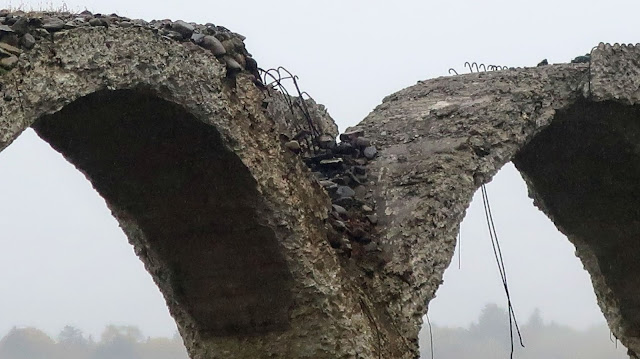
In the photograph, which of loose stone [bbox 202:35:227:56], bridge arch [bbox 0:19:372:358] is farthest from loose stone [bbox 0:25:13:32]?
loose stone [bbox 202:35:227:56]

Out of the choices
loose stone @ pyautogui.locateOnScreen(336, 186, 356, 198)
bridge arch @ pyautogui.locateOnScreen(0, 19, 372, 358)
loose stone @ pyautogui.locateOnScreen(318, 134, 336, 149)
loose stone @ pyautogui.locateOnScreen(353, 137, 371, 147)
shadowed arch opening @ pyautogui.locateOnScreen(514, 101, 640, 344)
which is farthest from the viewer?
shadowed arch opening @ pyautogui.locateOnScreen(514, 101, 640, 344)

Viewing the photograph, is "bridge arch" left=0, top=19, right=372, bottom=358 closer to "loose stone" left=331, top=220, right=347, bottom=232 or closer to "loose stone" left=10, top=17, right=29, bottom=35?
"loose stone" left=331, top=220, right=347, bottom=232

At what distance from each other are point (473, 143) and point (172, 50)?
83.1 inches

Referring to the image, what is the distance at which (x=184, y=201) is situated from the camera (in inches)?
224

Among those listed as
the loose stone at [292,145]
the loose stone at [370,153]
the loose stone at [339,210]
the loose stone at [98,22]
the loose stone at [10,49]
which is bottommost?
the loose stone at [10,49]

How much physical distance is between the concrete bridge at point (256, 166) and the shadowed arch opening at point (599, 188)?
14 cm

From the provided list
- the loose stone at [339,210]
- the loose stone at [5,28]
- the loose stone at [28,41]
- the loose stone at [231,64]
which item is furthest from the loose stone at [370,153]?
the loose stone at [5,28]

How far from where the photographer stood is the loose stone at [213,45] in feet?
17.5

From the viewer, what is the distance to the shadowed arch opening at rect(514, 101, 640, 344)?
24.1ft

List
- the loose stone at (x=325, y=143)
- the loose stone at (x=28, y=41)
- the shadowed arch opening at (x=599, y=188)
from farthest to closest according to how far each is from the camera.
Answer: the shadowed arch opening at (x=599, y=188), the loose stone at (x=325, y=143), the loose stone at (x=28, y=41)

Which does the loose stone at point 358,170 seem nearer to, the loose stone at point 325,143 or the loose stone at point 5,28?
the loose stone at point 325,143

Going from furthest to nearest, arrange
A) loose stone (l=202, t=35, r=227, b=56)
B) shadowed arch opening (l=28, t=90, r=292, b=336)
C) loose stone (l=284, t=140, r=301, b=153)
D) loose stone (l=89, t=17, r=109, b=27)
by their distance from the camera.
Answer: loose stone (l=284, t=140, r=301, b=153)
loose stone (l=202, t=35, r=227, b=56)
shadowed arch opening (l=28, t=90, r=292, b=336)
loose stone (l=89, t=17, r=109, b=27)

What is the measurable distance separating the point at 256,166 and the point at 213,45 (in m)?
0.66

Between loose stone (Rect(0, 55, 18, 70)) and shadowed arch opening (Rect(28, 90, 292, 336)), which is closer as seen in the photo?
loose stone (Rect(0, 55, 18, 70))
